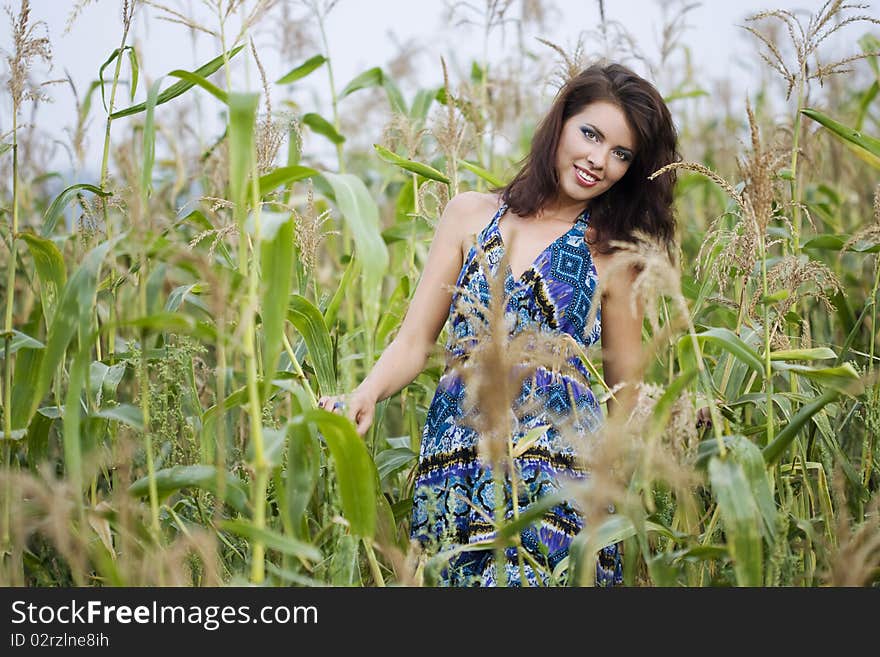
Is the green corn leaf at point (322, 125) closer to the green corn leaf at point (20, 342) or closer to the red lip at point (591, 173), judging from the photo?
the red lip at point (591, 173)

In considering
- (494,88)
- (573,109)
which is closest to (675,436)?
(573,109)

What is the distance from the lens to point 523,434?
2.04 meters

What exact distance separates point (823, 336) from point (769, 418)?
1.37 meters

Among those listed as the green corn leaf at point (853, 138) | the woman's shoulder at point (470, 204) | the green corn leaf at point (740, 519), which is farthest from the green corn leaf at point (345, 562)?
the green corn leaf at point (853, 138)

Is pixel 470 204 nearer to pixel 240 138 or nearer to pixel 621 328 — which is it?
pixel 621 328

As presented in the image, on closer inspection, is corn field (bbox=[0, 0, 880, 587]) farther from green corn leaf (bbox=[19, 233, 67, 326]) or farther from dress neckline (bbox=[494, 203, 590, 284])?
dress neckline (bbox=[494, 203, 590, 284])

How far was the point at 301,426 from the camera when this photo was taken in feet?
4.81

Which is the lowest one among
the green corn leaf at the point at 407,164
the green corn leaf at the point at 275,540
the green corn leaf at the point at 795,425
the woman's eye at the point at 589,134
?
the green corn leaf at the point at 275,540

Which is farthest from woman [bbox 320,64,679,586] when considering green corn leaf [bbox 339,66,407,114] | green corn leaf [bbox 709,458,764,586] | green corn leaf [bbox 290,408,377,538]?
green corn leaf [bbox 339,66,407,114]

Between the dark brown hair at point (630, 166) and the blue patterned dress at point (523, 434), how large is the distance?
Answer: 0.29ft

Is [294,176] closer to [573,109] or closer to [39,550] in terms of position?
[573,109]

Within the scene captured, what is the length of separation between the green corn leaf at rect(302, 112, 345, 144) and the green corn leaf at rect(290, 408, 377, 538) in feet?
5.26

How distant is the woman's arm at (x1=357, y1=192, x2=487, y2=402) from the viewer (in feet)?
6.89

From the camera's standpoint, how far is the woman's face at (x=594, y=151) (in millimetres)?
2107
